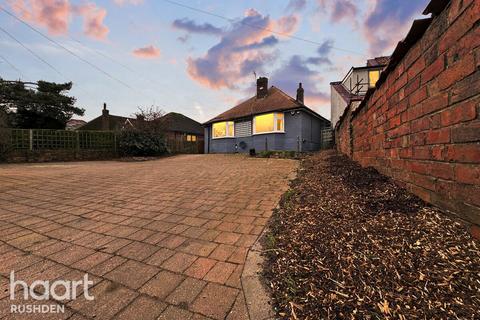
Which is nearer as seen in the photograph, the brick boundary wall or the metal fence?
the brick boundary wall

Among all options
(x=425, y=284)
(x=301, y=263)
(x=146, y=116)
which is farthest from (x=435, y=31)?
(x=146, y=116)

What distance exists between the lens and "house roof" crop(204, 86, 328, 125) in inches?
646

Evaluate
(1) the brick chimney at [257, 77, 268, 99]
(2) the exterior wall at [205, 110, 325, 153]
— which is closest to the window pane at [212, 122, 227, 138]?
(2) the exterior wall at [205, 110, 325, 153]

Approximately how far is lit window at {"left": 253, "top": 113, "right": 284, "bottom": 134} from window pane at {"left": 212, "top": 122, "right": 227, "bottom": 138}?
3.37 meters

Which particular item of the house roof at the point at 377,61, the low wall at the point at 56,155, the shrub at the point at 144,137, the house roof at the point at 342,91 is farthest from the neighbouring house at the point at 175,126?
the house roof at the point at 377,61

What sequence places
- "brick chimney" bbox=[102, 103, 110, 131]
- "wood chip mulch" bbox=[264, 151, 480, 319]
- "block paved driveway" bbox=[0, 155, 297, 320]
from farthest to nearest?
"brick chimney" bbox=[102, 103, 110, 131]
"block paved driveway" bbox=[0, 155, 297, 320]
"wood chip mulch" bbox=[264, 151, 480, 319]

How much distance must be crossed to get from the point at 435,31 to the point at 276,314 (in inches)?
87.7

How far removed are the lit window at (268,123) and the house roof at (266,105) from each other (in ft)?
1.51

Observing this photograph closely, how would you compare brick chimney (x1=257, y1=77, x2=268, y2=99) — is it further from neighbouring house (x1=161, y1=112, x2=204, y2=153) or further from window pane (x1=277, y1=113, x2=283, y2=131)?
neighbouring house (x1=161, y1=112, x2=204, y2=153)

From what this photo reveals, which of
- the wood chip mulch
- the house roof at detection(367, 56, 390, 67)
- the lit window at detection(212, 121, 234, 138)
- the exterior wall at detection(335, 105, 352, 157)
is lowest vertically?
the wood chip mulch

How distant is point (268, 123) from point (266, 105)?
1.71m

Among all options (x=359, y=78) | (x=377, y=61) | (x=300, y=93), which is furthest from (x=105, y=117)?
(x=377, y=61)

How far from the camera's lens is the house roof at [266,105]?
16.4 metres

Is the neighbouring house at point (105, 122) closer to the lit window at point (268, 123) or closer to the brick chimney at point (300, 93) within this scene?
the lit window at point (268, 123)
